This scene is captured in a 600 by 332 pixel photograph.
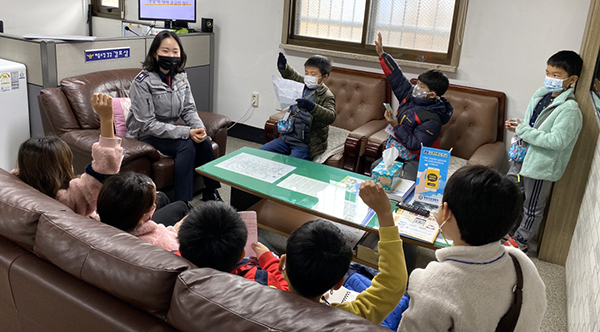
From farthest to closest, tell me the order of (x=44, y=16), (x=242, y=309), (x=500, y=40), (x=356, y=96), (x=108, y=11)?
(x=108, y=11)
(x=44, y=16)
(x=356, y=96)
(x=500, y=40)
(x=242, y=309)

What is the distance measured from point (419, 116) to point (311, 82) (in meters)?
0.76

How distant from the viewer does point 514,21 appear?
3.42m

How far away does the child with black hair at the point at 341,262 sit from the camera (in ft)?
4.09

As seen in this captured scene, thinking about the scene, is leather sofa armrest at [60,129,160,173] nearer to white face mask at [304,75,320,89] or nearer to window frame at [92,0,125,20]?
white face mask at [304,75,320,89]

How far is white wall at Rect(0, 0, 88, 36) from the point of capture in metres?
4.92

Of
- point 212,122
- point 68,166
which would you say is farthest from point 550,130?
point 68,166

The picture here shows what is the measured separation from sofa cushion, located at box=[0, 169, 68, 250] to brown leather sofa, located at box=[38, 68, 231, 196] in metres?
1.33

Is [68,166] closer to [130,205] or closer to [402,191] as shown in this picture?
[130,205]

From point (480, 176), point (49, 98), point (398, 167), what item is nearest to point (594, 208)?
point (398, 167)

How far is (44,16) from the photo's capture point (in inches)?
204

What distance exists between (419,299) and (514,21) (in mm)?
2951

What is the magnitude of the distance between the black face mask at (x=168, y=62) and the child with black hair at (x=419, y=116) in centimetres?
136

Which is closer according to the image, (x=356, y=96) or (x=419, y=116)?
(x=419, y=116)

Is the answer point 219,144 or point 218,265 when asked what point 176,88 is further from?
point 218,265
